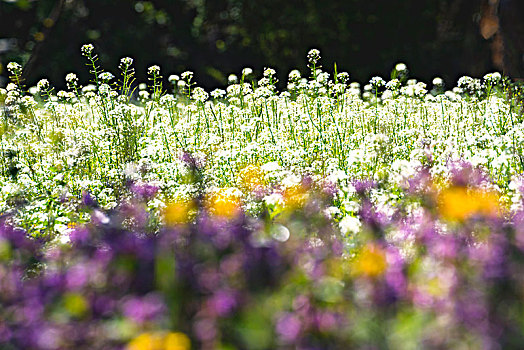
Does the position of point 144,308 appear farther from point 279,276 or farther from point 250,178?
point 250,178

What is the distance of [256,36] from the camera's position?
33.5 ft

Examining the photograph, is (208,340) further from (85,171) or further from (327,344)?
(85,171)

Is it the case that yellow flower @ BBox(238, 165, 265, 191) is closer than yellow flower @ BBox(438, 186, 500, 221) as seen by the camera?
No

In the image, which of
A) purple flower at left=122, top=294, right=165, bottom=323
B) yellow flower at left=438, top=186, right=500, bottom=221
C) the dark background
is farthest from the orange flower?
the dark background

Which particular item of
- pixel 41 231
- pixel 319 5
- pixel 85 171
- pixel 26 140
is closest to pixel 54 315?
pixel 41 231

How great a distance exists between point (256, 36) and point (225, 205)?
784 cm

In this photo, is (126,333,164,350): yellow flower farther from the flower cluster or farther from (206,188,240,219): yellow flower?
(206,188,240,219): yellow flower

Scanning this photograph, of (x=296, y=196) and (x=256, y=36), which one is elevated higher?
(x=256, y=36)

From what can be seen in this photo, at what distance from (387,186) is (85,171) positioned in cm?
209

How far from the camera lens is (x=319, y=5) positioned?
9875 mm

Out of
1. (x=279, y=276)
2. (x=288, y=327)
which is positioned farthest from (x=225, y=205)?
(x=288, y=327)

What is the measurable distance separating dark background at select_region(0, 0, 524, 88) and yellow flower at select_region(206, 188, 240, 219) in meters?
6.38

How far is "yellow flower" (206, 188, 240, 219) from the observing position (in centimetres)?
250

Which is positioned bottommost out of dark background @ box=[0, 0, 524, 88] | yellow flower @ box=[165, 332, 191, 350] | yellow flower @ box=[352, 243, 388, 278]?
yellow flower @ box=[165, 332, 191, 350]
